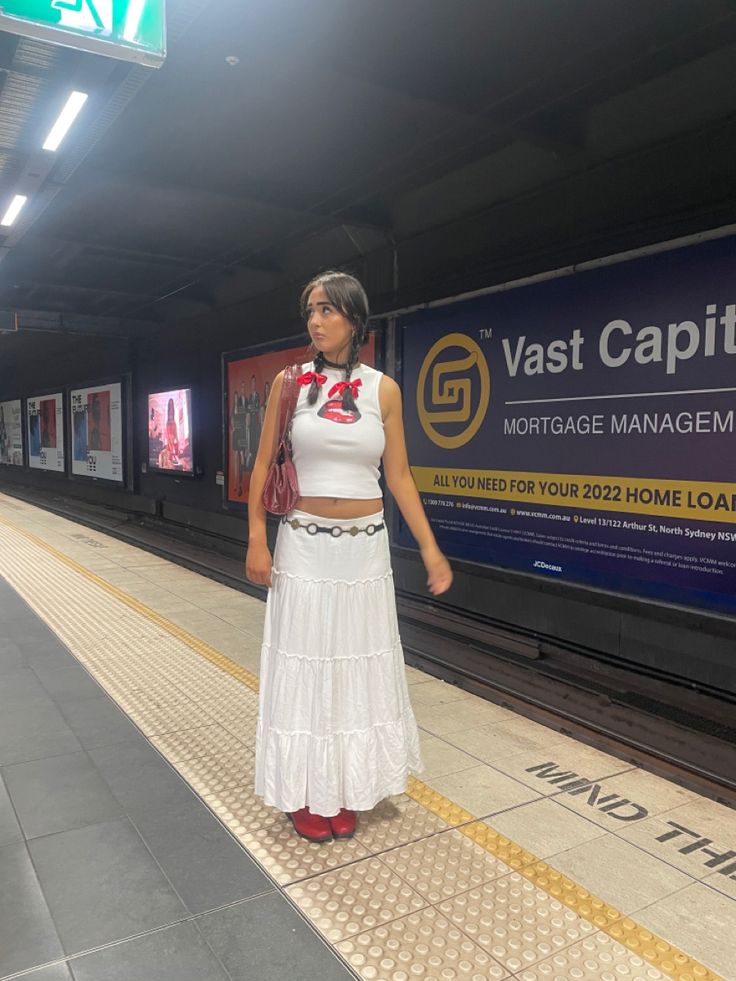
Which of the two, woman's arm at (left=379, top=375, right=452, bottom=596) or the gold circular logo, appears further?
the gold circular logo

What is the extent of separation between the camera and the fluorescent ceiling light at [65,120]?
410 cm

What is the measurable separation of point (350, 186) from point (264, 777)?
15.9ft

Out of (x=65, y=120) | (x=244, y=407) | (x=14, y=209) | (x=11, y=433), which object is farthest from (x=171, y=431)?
(x=11, y=433)

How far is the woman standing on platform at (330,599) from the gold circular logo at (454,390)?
118 inches

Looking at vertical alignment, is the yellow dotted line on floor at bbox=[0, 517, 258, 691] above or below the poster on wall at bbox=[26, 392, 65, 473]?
below

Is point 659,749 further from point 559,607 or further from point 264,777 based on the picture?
point 264,777

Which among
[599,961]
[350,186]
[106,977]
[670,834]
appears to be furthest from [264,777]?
[350,186]

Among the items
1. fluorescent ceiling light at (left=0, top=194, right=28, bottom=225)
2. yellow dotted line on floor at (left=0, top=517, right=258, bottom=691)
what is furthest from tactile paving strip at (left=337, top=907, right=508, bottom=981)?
fluorescent ceiling light at (left=0, top=194, right=28, bottom=225)

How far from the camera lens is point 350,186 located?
5.89 metres

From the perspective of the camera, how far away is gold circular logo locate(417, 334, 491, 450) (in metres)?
5.43

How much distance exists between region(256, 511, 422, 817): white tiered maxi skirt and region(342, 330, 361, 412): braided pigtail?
0.40 metres

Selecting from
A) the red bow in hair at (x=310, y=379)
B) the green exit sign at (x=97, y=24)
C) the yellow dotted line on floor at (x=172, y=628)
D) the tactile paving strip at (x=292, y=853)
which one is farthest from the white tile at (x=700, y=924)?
the green exit sign at (x=97, y=24)

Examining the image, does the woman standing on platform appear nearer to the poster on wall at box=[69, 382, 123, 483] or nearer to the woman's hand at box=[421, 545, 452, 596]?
the woman's hand at box=[421, 545, 452, 596]

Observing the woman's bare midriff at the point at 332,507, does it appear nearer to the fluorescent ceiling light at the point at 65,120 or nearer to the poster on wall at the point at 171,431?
the fluorescent ceiling light at the point at 65,120
